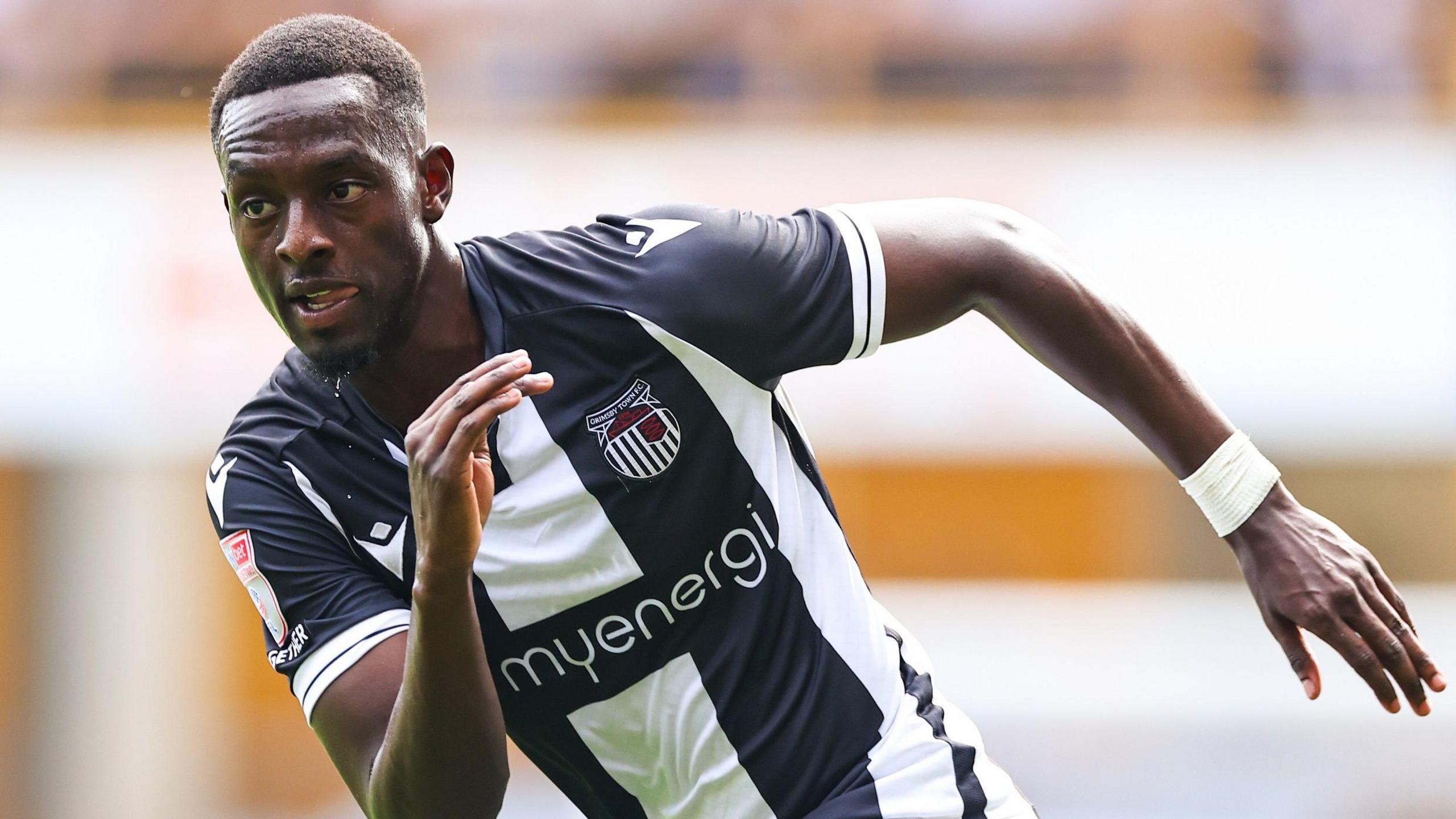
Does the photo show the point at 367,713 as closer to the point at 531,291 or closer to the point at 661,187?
the point at 531,291

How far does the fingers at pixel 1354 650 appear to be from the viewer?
8.90 feet

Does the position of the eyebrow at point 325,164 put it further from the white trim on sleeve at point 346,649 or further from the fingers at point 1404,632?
the fingers at point 1404,632

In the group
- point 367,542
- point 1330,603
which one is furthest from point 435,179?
point 1330,603

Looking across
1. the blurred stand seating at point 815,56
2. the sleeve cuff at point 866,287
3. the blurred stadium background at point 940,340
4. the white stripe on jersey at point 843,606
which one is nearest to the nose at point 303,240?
the white stripe on jersey at point 843,606

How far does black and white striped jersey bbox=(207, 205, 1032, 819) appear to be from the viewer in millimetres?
2775

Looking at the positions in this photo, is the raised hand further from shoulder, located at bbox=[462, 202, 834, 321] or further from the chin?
shoulder, located at bbox=[462, 202, 834, 321]

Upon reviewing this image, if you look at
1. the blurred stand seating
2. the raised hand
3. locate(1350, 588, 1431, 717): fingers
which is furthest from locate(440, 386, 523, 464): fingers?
the blurred stand seating

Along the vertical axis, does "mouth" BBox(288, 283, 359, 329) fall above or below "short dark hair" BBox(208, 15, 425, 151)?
below

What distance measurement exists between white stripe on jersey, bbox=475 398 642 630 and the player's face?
1.09ft

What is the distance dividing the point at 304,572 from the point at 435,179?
728 millimetres

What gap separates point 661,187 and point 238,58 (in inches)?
243

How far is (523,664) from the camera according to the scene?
2.81 m

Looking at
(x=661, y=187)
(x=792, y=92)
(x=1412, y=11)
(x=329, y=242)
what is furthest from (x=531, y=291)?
(x=1412, y=11)

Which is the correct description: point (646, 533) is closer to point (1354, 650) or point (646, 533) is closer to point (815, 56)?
point (1354, 650)
